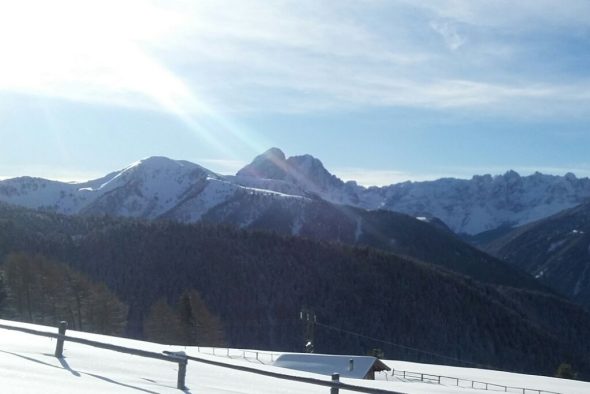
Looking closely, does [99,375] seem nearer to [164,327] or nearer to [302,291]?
[164,327]

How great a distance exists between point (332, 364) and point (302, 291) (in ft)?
349

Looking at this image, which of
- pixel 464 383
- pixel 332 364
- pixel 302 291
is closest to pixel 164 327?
pixel 332 364

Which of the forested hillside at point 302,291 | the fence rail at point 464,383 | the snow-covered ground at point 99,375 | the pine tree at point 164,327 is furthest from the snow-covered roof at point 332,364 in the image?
the forested hillside at point 302,291

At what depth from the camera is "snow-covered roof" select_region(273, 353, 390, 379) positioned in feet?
142

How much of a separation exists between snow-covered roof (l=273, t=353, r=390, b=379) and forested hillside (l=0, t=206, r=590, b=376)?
7739 cm

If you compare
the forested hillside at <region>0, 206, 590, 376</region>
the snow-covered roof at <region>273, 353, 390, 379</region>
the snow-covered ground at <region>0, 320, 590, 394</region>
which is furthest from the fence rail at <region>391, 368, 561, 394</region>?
the forested hillside at <region>0, 206, 590, 376</region>

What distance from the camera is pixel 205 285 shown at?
14938 centimetres

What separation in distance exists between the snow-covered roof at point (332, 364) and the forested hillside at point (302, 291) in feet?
254

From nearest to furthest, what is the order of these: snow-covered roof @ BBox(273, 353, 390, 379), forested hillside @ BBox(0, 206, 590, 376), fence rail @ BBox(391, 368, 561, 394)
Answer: fence rail @ BBox(391, 368, 561, 394)
snow-covered roof @ BBox(273, 353, 390, 379)
forested hillside @ BBox(0, 206, 590, 376)

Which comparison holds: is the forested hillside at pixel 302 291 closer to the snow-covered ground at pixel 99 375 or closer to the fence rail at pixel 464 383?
the fence rail at pixel 464 383

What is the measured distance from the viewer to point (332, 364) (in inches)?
1804

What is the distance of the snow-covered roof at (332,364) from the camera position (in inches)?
1704

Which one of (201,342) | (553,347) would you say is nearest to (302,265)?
(553,347)

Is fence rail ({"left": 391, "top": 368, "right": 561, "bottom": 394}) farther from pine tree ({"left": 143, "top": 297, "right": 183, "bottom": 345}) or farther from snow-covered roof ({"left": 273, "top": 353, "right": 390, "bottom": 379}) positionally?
pine tree ({"left": 143, "top": 297, "right": 183, "bottom": 345})
